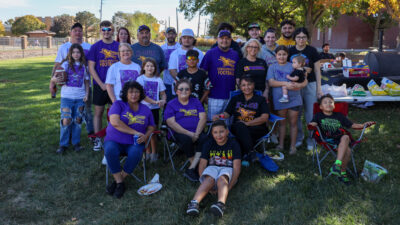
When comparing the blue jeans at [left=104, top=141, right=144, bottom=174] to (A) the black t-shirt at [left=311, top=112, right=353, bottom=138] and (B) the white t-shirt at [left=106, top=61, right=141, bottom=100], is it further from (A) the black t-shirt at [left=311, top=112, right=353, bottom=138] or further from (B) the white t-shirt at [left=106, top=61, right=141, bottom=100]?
(A) the black t-shirt at [left=311, top=112, right=353, bottom=138]

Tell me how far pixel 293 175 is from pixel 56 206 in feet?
9.04

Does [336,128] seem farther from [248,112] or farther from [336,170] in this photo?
[248,112]

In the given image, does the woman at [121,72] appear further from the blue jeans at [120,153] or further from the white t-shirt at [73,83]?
the blue jeans at [120,153]

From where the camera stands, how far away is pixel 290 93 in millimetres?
4434

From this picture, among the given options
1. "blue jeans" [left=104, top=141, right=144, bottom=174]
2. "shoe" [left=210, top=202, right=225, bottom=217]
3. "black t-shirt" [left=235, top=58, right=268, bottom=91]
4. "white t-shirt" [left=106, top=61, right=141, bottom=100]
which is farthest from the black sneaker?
"black t-shirt" [left=235, top=58, right=268, bottom=91]

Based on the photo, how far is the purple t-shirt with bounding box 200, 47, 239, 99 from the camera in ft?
14.3

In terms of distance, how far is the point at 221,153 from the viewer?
3508 millimetres

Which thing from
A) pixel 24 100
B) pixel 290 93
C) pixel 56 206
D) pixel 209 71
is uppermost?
pixel 209 71

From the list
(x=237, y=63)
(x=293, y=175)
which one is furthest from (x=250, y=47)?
(x=293, y=175)

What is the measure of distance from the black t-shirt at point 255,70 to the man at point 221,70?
0.47ft

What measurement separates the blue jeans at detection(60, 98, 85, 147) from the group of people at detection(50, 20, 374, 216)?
0.05ft

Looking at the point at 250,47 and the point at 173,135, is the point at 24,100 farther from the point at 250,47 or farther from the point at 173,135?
the point at 250,47

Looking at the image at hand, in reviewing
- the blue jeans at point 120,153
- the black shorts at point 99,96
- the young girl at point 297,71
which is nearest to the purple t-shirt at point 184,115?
the blue jeans at point 120,153

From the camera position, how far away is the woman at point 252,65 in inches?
166
